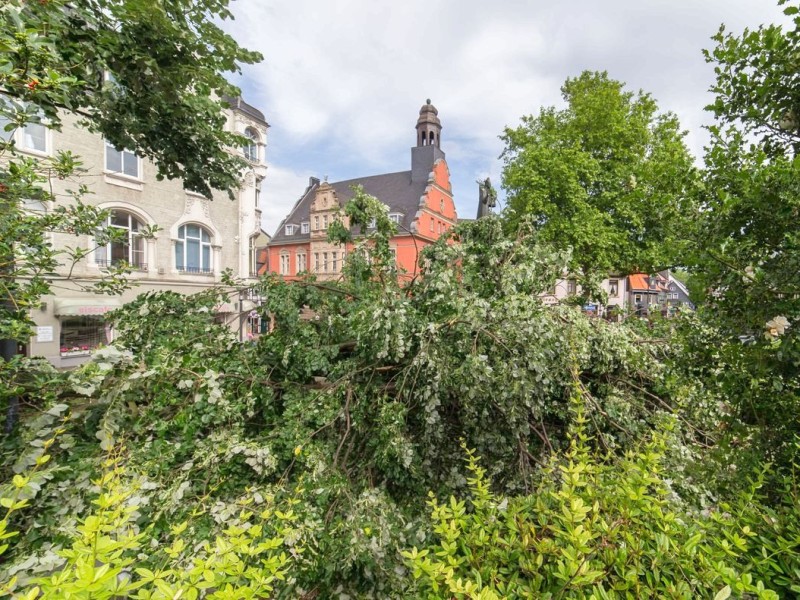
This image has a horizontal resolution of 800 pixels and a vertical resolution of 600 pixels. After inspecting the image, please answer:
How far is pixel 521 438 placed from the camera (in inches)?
126

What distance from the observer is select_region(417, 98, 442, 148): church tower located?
92.2ft

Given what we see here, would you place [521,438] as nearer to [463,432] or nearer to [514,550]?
[463,432]

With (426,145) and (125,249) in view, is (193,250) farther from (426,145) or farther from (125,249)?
(426,145)

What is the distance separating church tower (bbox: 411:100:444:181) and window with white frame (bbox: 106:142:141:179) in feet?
61.9

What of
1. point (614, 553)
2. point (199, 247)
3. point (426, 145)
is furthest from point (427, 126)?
point (614, 553)

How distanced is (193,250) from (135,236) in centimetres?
514

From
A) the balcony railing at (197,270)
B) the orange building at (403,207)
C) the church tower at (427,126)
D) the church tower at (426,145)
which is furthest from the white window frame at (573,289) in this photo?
the church tower at (427,126)

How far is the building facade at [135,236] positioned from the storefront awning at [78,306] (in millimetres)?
24

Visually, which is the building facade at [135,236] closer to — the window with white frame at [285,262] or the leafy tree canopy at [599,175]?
the leafy tree canopy at [599,175]

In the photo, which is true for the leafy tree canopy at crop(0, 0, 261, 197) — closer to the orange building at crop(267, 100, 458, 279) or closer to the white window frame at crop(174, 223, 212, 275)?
the white window frame at crop(174, 223, 212, 275)

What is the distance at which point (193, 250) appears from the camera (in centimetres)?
1542

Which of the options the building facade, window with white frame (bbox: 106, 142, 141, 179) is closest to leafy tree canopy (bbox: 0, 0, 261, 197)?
the building facade

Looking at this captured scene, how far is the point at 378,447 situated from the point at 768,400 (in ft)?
8.45

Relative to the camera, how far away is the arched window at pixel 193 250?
14.9 meters
